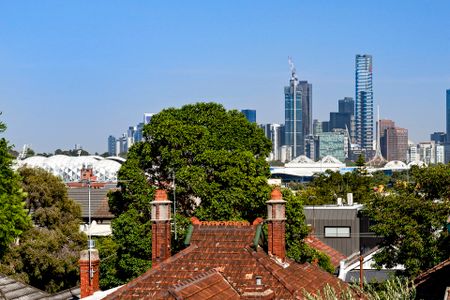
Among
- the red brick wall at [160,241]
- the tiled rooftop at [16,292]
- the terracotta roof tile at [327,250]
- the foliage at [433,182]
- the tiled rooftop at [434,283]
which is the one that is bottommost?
the terracotta roof tile at [327,250]

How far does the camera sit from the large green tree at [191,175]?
31.8 meters

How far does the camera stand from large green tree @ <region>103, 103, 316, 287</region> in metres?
31.8

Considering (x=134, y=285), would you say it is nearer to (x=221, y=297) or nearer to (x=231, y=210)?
(x=221, y=297)

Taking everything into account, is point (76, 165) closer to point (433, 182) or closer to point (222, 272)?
point (433, 182)

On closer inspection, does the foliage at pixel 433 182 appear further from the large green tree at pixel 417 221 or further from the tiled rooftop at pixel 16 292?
the tiled rooftop at pixel 16 292

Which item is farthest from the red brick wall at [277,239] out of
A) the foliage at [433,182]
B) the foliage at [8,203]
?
the foliage at [8,203]

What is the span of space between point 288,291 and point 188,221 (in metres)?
13.1

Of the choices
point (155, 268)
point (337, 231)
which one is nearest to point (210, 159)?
point (155, 268)

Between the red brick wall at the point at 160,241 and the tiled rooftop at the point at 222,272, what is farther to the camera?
the red brick wall at the point at 160,241

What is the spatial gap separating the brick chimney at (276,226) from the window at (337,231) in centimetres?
3138

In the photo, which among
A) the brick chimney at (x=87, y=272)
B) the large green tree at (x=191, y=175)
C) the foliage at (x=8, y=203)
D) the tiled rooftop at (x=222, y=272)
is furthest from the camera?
the large green tree at (x=191, y=175)

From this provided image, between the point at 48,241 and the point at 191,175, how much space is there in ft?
41.1

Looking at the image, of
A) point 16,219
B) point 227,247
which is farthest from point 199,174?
point 227,247

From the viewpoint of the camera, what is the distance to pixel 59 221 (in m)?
44.8
